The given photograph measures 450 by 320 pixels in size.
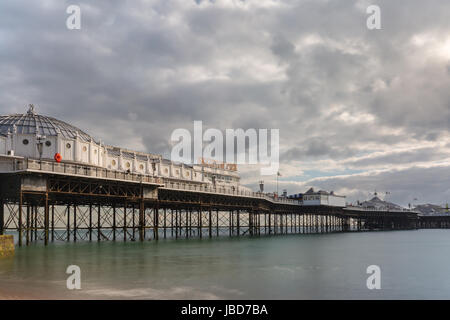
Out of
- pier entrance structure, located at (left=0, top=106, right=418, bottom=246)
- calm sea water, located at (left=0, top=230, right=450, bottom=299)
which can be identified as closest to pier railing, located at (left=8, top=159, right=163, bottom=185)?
pier entrance structure, located at (left=0, top=106, right=418, bottom=246)

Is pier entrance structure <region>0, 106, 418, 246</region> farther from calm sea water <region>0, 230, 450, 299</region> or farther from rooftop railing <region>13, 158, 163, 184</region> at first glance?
calm sea water <region>0, 230, 450, 299</region>

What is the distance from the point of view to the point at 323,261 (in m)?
45.4

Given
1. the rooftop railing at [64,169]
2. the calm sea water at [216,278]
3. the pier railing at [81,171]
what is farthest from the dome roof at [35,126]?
the calm sea water at [216,278]

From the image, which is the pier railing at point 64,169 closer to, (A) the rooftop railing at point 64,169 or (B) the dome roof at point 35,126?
(A) the rooftop railing at point 64,169

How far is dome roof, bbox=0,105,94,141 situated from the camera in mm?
71062

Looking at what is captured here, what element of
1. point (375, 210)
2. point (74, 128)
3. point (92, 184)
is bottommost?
point (375, 210)

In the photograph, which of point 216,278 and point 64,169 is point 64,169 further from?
point 216,278

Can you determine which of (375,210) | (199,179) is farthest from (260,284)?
(375,210)

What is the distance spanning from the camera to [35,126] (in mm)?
73125

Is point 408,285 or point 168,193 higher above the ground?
point 168,193

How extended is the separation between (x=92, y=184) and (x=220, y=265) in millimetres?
26770

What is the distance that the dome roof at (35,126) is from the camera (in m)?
71.1
